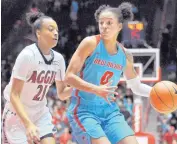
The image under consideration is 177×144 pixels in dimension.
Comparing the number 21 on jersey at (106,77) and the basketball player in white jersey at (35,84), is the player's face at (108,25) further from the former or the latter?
the basketball player in white jersey at (35,84)

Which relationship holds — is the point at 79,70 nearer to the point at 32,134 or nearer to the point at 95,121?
the point at 95,121

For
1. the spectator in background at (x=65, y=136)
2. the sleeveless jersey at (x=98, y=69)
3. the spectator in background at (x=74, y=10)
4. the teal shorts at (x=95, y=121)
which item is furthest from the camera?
the spectator in background at (x=74, y=10)

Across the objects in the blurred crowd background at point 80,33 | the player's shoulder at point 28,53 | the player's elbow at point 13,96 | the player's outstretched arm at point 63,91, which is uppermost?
the player's shoulder at point 28,53

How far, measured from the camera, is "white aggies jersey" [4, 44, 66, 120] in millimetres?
4084

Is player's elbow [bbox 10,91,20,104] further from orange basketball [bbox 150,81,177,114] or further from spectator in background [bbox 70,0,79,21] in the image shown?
spectator in background [bbox 70,0,79,21]

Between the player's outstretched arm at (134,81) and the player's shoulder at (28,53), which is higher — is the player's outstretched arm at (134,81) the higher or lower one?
the lower one

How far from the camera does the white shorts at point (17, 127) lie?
412 cm

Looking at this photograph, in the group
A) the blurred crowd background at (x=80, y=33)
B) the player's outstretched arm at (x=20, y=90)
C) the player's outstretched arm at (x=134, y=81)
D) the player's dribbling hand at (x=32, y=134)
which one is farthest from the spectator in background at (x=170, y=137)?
the player's dribbling hand at (x=32, y=134)

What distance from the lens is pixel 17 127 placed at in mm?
4191

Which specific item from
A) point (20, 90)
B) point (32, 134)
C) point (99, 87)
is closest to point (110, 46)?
point (99, 87)

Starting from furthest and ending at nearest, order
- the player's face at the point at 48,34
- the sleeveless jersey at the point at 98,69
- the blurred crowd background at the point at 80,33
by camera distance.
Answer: the blurred crowd background at the point at 80,33 < the player's face at the point at 48,34 < the sleeveless jersey at the point at 98,69

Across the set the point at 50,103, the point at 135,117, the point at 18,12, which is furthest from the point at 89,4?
the point at 135,117

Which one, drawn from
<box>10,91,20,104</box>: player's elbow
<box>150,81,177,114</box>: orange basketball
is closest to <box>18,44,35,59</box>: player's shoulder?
<box>10,91,20,104</box>: player's elbow

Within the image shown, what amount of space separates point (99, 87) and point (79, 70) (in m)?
0.25
